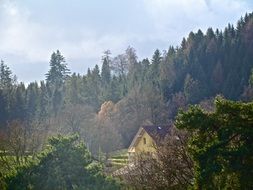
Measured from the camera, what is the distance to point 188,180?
23.8 metres

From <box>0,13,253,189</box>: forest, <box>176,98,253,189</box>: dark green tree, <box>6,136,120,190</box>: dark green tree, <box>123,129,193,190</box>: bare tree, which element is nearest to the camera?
<box>176,98,253,189</box>: dark green tree

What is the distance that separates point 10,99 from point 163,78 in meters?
24.5

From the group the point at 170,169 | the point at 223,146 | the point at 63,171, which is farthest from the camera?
the point at 170,169

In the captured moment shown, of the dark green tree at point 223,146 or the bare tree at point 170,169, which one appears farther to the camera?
the bare tree at point 170,169

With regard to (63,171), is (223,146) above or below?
above

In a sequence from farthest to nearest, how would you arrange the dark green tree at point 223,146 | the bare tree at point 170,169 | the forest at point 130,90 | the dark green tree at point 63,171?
1. the forest at point 130,90
2. the bare tree at point 170,169
3. the dark green tree at point 63,171
4. the dark green tree at point 223,146

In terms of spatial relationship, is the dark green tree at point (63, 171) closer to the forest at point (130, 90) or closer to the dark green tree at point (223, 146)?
the dark green tree at point (223, 146)

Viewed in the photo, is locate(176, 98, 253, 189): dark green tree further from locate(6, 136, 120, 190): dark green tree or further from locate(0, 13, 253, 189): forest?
locate(0, 13, 253, 189): forest

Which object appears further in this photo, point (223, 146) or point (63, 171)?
point (63, 171)

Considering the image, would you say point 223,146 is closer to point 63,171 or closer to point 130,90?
point 63,171

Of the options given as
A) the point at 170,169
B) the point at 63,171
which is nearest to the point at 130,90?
the point at 170,169

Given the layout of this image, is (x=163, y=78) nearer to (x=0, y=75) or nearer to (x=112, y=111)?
(x=112, y=111)

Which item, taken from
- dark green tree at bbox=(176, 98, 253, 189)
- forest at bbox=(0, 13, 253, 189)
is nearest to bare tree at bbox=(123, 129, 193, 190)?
dark green tree at bbox=(176, 98, 253, 189)

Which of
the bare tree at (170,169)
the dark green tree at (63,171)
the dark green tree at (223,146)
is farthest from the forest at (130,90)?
the dark green tree at (223,146)
